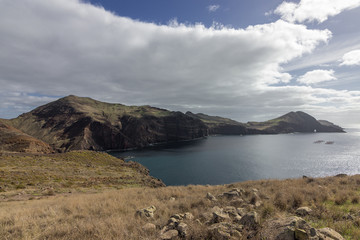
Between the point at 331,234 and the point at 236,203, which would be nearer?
the point at 331,234

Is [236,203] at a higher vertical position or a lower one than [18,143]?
higher

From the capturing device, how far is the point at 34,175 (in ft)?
115

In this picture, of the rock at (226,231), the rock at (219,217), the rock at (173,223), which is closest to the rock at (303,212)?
the rock at (219,217)

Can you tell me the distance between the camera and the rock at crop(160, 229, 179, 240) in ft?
20.9

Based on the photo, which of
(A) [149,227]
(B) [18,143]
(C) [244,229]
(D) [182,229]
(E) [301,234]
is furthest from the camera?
(B) [18,143]

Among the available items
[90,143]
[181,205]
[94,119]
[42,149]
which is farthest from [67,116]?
[181,205]

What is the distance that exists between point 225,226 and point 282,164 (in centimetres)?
9142

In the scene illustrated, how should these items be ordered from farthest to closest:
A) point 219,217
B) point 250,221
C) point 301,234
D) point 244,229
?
1. point 219,217
2. point 250,221
3. point 244,229
4. point 301,234

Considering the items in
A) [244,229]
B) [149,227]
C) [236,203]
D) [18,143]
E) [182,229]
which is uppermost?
[244,229]

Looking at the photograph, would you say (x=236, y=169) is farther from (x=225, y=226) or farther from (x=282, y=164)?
(x=225, y=226)

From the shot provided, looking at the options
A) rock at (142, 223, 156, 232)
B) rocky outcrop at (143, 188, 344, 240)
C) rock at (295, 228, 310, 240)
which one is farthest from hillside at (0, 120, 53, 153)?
rock at (295, 228, 310, 240)

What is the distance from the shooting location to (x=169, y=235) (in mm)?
6516

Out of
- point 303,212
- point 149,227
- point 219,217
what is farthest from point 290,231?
point 149,227

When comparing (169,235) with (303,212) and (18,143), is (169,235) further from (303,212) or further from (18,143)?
(18,143)
